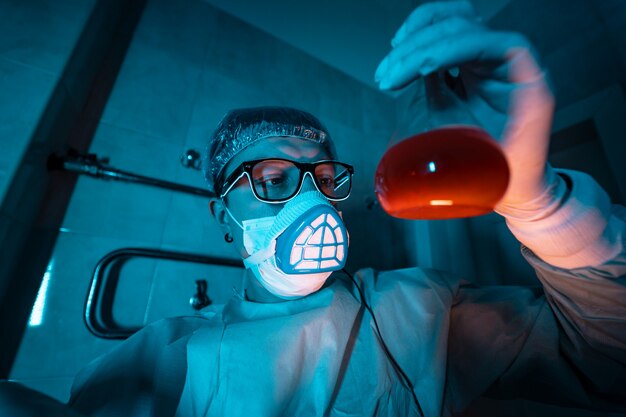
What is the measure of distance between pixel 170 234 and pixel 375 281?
75 centimetres

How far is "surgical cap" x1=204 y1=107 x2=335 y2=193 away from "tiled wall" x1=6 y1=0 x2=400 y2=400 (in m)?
0.32

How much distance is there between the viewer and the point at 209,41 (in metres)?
1.21

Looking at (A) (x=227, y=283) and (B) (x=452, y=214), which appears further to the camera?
(A) (x=227, y=283)

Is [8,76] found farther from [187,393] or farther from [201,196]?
[187,393]

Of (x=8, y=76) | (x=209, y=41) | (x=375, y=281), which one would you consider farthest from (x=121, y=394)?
(x=209, y=41)

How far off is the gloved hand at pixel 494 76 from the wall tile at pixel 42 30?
922 mm

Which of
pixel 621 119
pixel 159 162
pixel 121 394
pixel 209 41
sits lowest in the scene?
pixel 121 394

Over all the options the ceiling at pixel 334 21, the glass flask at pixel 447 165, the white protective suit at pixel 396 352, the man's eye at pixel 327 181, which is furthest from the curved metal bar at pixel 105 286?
the ceiling at pixel 334 21

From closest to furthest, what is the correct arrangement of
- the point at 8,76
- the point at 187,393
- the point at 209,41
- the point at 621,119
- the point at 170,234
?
the point at 187,393 < the point at 8,76 < the point at 621,119 < the point at 170,234 < the point at 209,41

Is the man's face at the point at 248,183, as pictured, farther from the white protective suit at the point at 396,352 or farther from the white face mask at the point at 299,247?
the white protective suit at the point at 396,352

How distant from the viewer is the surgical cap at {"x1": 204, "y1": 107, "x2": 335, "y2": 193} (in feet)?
2.41

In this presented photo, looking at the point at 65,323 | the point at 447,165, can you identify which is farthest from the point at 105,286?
the point at 447,165

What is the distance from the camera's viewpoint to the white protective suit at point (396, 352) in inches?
18.2

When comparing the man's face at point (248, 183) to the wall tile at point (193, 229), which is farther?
the wall tile at point (193, 229)
